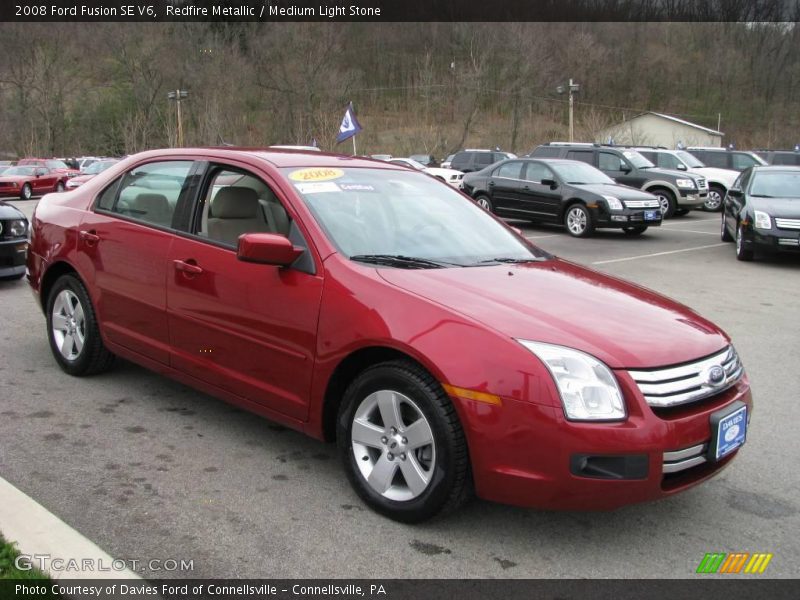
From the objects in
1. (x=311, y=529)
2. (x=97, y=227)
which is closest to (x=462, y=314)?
(x=311, y=529)

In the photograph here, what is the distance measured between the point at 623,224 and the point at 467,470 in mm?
13071

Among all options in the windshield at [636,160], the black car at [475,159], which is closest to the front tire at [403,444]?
the windshield at [636,160]

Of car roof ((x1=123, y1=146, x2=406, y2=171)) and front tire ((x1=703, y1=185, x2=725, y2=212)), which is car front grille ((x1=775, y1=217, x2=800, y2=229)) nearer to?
car roof ((x1=123, y1=146, x2=406, y2=171))

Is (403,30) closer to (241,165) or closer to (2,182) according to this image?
(2,182)

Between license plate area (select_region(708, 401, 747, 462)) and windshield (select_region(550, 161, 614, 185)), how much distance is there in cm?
1328

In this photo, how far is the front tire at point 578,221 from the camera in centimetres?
1550

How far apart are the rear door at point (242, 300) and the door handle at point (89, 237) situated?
0.88 meters

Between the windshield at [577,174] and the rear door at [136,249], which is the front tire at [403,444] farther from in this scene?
the windshield at [577,174]

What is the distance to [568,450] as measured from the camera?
2.93 metres

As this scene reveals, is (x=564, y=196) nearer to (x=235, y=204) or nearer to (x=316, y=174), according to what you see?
(x=316, y=174)

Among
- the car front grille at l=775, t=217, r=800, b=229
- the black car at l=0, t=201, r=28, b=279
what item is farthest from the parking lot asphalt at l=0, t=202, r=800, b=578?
the car front grille at l=775, t=217, r=800, b=229

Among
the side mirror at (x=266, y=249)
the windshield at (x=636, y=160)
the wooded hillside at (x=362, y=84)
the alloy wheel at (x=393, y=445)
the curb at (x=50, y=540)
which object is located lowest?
the curb at (x=50, y=540)

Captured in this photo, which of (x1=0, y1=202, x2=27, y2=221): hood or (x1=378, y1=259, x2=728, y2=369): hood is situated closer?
(x1=378, y1=259, x2=728, y2=369): hood

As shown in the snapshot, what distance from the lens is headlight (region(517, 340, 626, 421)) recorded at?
9.70 ft
